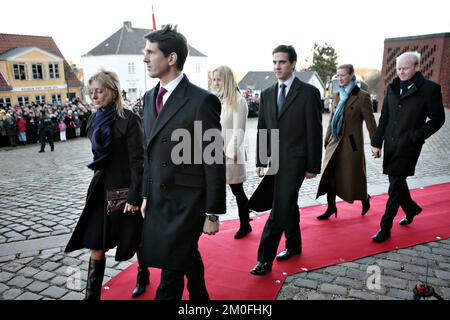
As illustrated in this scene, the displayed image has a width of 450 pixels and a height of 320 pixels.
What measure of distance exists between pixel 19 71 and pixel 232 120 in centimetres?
4053

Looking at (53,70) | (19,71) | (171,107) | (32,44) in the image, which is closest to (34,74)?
(19,71)

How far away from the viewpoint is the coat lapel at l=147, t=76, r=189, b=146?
2.47 m

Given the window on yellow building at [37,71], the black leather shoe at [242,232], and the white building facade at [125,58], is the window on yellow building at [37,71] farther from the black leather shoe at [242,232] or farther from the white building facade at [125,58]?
the black leather shoe at [242,232]

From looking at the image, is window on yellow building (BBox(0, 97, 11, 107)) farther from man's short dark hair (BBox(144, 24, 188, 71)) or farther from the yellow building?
man's short dark hair (BBox(144, 24, 188, 71))

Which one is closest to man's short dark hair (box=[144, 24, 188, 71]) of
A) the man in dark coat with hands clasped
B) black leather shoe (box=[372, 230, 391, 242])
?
the man in dark coat with hands clasped

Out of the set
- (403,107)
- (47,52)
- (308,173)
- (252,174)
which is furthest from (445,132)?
(47,52)

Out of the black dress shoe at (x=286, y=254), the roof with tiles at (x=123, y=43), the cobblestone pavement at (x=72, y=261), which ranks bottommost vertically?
the cobblestone pavement at (x=72, y=261)

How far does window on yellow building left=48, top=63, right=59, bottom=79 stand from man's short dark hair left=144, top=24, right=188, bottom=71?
43723 mm

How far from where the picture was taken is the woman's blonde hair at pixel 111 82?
302 cm

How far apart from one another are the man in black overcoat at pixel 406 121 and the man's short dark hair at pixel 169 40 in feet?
9.92

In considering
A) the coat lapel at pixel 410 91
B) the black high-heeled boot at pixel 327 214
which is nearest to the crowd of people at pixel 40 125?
the black high-heeled boot at pixel 327 214

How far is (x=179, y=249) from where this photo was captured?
2504 mm

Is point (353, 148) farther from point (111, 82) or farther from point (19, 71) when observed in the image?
point (19, 71)

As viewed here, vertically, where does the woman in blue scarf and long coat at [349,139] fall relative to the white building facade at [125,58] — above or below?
below
